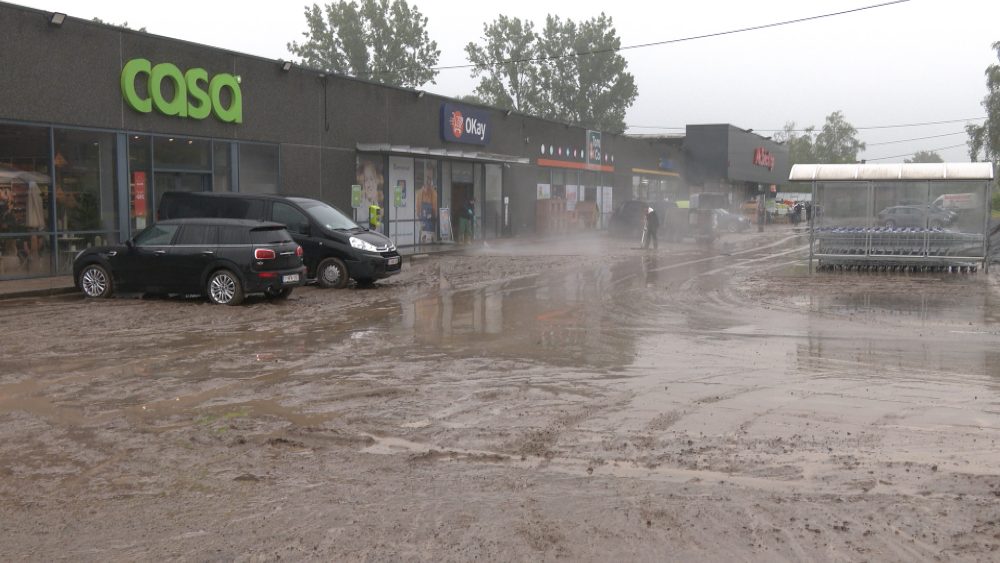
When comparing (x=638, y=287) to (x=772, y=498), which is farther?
(x=638, y=287)

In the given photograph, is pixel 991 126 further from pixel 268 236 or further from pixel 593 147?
pixel 268 236

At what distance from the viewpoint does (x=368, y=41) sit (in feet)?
260

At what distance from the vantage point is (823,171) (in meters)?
24.0

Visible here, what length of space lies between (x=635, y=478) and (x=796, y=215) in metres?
60.7

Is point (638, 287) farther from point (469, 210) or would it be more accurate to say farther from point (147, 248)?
point (469, 210)

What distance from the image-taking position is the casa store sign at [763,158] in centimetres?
7300

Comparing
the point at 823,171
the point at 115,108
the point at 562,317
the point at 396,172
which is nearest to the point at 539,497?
the point at 562,317

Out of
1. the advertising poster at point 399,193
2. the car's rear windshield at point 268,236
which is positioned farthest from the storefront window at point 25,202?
the advertising poster at point 399,193

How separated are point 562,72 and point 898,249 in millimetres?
68068

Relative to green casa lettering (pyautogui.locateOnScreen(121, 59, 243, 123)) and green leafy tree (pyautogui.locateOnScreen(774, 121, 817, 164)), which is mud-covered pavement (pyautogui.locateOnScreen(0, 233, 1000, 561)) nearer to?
green casa lettering (pyautogui.locateOnScreen(121, 59, 243, 123))

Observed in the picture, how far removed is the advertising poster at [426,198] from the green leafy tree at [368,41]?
47792mm

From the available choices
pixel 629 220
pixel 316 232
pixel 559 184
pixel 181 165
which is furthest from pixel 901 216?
pixel 559 184

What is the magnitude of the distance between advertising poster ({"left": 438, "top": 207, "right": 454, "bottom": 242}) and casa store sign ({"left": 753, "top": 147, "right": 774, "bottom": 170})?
45314 mm

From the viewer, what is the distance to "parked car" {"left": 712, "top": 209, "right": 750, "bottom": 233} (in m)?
48.4
